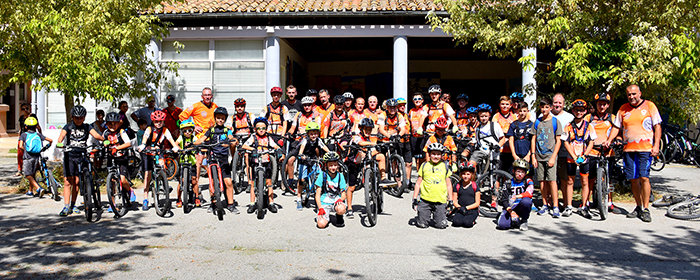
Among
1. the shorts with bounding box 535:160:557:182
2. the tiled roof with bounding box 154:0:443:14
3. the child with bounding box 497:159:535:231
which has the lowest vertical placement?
the child with bounding box 497:159:535:231

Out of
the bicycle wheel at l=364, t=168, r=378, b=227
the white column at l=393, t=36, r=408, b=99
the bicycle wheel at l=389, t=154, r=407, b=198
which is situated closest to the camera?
the bicycle wheel at l=364, t=168, r=378, b=227

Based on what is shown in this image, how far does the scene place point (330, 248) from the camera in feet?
20.9

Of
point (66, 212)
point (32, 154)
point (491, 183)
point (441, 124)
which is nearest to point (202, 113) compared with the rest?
point (66, 212)

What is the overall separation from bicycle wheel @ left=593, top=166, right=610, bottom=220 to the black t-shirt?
111cm

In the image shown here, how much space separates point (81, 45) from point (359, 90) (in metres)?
15.4

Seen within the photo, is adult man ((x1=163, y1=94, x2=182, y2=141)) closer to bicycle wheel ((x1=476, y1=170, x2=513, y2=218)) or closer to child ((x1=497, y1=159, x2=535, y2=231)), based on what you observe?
bicycle wheel ((x1=476, y1=170, x2=513, y2=218))

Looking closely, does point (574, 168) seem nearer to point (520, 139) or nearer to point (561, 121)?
point (561, 121)

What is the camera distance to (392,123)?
10.3 metres

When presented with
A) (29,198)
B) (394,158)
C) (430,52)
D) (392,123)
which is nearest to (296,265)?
(394,158)

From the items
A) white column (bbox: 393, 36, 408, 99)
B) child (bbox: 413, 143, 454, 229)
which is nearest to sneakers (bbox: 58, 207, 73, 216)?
child (bbox: 413, 143, 454, 229)

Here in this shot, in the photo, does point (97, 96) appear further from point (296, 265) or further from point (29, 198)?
point (296, 265)

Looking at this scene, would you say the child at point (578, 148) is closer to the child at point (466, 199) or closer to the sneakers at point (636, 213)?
the sneakers at point (636, 213)

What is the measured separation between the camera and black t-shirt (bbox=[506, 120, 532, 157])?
340 inches

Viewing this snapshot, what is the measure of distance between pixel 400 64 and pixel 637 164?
937 cm
